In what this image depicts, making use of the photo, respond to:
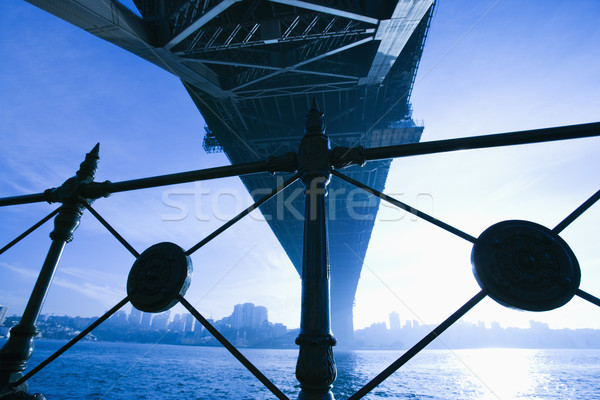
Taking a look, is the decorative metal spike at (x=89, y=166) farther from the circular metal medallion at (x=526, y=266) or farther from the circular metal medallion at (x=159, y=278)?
the circular metal medallion at (x=526, y=266)

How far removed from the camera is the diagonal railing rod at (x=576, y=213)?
4.57ft

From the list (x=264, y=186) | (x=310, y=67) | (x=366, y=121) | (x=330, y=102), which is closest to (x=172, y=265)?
(x=310, y=67)

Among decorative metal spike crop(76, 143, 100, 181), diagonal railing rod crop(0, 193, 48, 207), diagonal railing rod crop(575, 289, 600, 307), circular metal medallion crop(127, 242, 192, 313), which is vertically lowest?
diagonal railing rod crop(575, 289, 600, 307)

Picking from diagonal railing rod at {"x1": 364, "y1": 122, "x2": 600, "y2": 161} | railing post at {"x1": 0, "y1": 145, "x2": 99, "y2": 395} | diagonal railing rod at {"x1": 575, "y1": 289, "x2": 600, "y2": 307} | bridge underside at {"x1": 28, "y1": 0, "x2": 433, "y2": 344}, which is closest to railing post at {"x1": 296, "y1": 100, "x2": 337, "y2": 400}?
diagonal railing rod at {"x1": 364, "y1": 122, "x2": 600, "y2": 161}

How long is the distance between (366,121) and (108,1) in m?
14.2

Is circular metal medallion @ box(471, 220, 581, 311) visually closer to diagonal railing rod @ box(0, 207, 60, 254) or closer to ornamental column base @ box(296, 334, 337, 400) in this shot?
ornamental column base @ box(296, 334, 337, 400)

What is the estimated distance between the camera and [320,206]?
65.3 inches

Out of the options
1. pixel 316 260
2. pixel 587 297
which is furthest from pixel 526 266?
pixel 316 260

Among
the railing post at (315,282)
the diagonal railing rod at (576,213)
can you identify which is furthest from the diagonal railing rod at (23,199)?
the diagonal railing rod at (576,213)

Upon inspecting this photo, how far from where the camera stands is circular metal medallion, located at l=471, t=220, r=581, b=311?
4.06 ft

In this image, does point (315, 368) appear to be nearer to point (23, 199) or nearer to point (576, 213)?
point (576, 213)

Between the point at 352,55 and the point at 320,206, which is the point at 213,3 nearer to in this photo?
the point at 352,55

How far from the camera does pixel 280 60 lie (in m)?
11.8

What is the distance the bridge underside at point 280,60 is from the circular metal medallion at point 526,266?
8.35 meters
